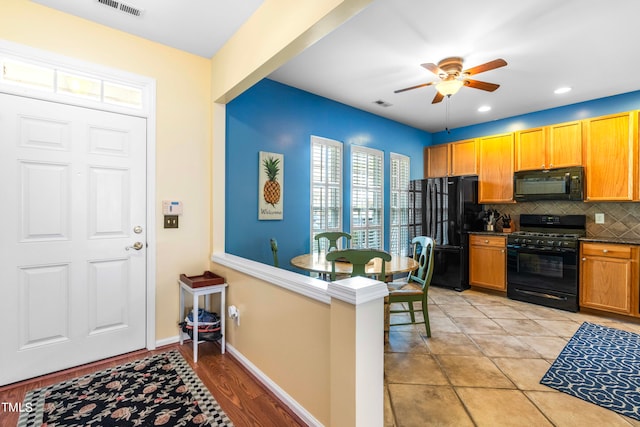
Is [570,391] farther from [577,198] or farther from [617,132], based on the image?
[617,132]

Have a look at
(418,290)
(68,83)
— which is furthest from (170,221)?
(418,290)

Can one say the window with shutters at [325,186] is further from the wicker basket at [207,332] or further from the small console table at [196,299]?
the wicker basket at [207,332]

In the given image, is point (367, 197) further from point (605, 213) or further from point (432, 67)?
point (605, 213)

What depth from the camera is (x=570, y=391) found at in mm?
2102

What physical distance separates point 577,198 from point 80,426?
546 cm

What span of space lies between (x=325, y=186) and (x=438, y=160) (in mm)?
2725

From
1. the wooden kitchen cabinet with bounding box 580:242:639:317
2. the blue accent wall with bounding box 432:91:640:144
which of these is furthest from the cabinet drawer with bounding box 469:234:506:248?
the blue accent wall with bounding box 432:91:640:144

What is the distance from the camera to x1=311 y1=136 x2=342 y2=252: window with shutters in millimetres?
3850

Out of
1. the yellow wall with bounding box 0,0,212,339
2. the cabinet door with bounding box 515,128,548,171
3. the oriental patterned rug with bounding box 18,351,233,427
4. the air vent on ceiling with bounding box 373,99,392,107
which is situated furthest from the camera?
the cabinet door with bounding box 515,128,548,171

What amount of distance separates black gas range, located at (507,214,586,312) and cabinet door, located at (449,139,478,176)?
123 cm

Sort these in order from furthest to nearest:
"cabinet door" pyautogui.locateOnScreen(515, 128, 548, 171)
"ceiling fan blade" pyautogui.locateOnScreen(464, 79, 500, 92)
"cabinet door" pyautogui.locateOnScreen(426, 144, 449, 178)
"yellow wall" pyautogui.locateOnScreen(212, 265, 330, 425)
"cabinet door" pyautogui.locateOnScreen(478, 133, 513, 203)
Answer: "cabinet door" pyautogui.locateOnScreen(426, 144, 449, 178), "cabinet door" pyautogui.locateOnScreen(478, 133, 513, 203), "cabinet door" pyautogui.locateOnScreen(515, 128, 548, 171), "ceiling fan blade" pyautogui.locateOnScreen(464, 79, 500, 92), "yellow wall" pyautogui.locateOnScreen(212, 265, 330, 425)

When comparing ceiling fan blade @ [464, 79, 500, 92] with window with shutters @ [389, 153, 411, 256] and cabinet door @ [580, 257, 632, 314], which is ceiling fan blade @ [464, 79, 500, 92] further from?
cabinet door @ [580, 257, 632, 314]

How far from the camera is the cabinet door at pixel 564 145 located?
4.03 metres

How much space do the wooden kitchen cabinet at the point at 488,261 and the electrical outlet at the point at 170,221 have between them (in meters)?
4.26
